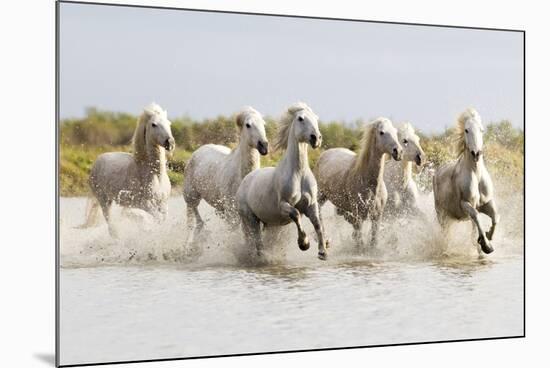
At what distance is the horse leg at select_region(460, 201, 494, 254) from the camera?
24.6ft

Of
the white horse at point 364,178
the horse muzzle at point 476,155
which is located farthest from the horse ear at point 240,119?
the horse muzzle at point 476,155

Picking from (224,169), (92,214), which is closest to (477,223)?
(224,169)

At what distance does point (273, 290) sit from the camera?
6.80 metres

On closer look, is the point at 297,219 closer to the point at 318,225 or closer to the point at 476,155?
the point at 318,225

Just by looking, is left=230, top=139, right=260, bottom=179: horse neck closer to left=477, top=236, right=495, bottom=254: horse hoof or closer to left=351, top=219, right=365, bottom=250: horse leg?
left=351, top=219, right=365, bottom=250: horse leg

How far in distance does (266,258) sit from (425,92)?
63.3 inches

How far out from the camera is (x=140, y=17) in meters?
6.56

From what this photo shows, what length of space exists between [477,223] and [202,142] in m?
2.08

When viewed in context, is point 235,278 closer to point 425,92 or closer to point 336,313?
point 336,313

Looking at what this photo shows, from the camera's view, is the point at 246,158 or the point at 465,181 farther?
the point at 465,181

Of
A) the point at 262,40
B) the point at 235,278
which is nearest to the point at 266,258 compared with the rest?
the point at 235,278

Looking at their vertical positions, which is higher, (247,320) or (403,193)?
(403,193)

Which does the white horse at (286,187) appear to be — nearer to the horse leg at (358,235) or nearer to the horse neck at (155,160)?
the horse leg at (358,235)

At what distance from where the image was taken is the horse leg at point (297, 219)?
271 inches
